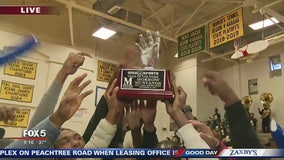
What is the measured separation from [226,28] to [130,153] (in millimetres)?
4323

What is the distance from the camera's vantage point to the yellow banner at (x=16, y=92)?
5.42 metres

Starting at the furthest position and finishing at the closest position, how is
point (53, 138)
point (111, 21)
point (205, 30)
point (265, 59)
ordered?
point (265, 59) < point (111, 21) < point (205, 30) < point (53, 138)

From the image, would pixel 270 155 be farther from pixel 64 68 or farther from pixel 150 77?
pixel 64 68

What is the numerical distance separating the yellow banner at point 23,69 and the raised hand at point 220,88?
519 centimetres

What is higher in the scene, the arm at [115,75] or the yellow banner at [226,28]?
the yellow banner at [226,28]

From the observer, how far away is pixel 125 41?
22.8ft

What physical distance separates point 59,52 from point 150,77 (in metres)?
5.32

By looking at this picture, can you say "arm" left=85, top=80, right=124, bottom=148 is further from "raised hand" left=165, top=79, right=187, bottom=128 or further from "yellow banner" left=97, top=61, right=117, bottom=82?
"yellow banner" left=97, top=61, right=117, bottom=82

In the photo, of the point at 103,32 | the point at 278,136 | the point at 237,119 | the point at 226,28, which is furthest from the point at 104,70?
the point at 237,119

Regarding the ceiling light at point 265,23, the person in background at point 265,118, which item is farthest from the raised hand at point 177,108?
the person in background at point 265,118

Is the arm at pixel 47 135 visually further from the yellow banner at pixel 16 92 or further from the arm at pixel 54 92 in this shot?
the yellow banner at pixel 16 92

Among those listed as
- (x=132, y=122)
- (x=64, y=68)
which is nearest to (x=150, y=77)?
(x=132, y=122)

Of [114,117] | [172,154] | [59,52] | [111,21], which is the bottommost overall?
[172,154]

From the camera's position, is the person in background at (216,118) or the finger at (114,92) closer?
the finger at (114,92)
